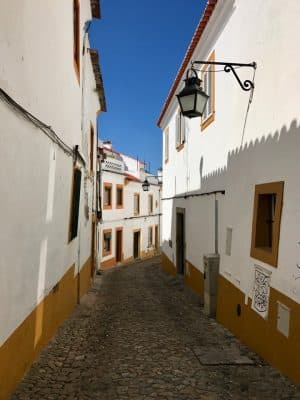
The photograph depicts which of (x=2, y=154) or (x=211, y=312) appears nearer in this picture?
(x=2, y=154)

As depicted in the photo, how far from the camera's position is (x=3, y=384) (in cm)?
368

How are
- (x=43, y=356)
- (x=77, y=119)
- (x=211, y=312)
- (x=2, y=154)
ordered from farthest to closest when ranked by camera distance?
(x=77, y=119) < (x=211, y=312) < (x=43, y=356) < (x=2, y=154)

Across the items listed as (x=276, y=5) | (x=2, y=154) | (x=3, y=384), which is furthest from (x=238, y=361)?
(x=276, y=5)

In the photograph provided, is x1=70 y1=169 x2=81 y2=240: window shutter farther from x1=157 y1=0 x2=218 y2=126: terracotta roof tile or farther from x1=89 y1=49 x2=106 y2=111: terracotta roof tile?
x1=89 y1=49 x2=106 y2=111: terracotta roof tile

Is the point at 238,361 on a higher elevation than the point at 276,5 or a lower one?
lower

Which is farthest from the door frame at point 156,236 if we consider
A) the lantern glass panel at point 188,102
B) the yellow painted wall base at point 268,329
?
the lantern glass panel at point 188,102

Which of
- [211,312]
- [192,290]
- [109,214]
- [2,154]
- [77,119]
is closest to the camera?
[2,154]

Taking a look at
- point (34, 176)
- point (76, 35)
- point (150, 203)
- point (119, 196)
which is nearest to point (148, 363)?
point (34, 176)

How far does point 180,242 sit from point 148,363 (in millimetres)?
8725

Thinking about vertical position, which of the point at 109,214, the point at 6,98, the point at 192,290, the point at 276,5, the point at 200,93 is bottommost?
the point at 192,290

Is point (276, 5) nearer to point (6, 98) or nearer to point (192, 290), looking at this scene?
point (6, 98)

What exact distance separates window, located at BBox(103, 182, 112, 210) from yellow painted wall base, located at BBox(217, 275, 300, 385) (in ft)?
54.3

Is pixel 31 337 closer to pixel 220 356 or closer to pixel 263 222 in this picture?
pixel 220 356

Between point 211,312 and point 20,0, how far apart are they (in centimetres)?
622
